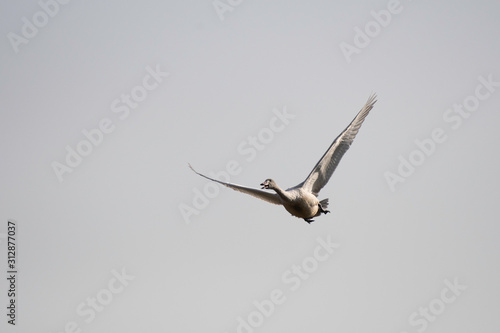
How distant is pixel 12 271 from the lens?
48594mm

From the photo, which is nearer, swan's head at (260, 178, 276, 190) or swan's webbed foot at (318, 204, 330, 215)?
swan's head at (260, 178, 276, 190)

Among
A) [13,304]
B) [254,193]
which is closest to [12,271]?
[13,304]

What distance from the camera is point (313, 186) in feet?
128

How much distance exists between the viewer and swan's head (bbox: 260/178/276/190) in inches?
1405

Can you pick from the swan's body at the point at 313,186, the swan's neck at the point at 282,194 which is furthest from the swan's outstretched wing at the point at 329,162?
the swan's neck at the point at 282,194

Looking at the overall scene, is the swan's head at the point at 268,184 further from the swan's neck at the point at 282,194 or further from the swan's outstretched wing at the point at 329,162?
the swan's outstretched wing at the point at 329,162

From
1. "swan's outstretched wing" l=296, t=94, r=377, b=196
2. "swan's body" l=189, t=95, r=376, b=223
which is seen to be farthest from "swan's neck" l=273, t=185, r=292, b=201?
"swan's outstretched wing" l=296, t=94, r=377, b=196

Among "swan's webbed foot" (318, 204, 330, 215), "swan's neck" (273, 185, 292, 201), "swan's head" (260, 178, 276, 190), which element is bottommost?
"swan's webbed foot" (318, 204, 330, 215)

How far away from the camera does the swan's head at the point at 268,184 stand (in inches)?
1405

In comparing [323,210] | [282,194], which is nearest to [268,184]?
[282,194]

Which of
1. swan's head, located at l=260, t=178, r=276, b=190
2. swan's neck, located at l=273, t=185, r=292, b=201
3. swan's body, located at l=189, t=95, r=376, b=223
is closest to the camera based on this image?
swan's head, located at l=260, t=178, r=276, b=190

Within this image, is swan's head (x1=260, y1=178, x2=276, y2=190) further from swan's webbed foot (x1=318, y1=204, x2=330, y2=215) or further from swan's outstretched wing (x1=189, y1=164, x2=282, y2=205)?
swan's webbed foot (x1=318, y1=204, x2=330, y2=215)

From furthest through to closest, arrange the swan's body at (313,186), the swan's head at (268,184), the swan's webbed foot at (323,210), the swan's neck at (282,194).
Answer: the swan's webbed foot at (323,210)
the swan's body at (313,186)
the swan's neck at (282,194)
the swan's head at (268,184)

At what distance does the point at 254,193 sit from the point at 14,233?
1576 cm
